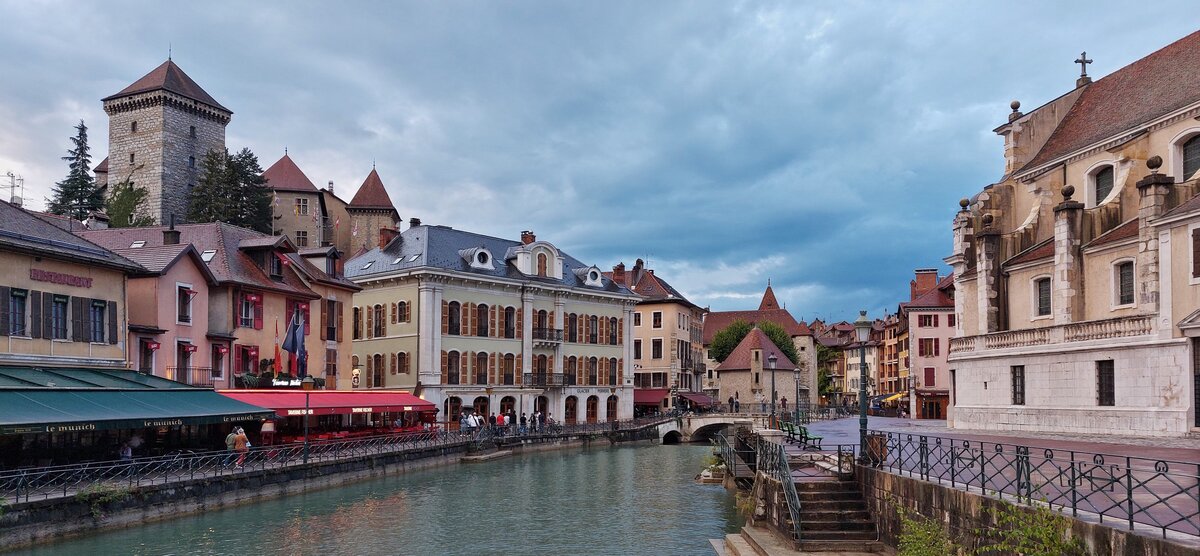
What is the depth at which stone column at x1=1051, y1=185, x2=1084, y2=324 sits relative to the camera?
30172mm

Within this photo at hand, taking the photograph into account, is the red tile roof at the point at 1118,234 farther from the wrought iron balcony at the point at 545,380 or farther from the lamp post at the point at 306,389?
the wrought iron balcony at the point at 545,380

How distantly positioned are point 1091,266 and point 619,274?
53.7 meters

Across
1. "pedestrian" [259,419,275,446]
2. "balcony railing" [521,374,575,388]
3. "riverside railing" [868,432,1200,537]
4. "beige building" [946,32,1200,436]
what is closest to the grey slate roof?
"balcony railing" [521,374,575,388]

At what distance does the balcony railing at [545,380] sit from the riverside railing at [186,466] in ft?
51.2

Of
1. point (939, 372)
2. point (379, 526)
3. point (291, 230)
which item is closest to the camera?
point (379, 526)

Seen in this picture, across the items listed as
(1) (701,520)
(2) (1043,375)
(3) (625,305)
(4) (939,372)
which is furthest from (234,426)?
(4) (939,372)

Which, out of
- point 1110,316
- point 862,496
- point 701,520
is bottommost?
point 701,520

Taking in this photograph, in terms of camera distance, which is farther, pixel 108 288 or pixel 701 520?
pixel 108 288

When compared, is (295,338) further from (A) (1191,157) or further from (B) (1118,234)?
(A) (1191,157)

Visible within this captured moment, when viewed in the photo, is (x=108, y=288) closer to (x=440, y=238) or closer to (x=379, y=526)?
(x=379, y=526)

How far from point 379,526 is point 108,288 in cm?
1277

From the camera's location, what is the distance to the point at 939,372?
66.8 meters

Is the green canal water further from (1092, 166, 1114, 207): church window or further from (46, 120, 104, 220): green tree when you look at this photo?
(46, 120, 104, 220): green tree

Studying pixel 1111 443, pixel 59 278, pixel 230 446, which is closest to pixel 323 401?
pixel 230 446
